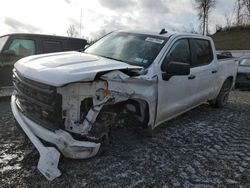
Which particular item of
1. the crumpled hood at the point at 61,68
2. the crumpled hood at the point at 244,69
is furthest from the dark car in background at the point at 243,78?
the crumpled hood at the point at 61,68

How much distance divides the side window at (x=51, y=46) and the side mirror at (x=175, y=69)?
16.6 feet

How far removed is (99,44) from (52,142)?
2589 mm

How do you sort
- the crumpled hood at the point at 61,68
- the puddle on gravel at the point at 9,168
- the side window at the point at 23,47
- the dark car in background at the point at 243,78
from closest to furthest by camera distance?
the crumpled hood at the point at 61,68 < the puddle on gravel at the point at 9,168 < the side window at the point at 23,47 < the dark car in background at the point at 243,78

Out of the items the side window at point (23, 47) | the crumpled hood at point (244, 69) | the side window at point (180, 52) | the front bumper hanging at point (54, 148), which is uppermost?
the side window at point (23, 47)

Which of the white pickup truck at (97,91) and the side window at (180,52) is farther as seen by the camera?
the side window at (180,52)

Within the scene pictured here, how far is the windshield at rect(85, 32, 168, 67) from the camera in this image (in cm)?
499

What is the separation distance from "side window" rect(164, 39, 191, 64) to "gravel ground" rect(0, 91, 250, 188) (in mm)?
1273

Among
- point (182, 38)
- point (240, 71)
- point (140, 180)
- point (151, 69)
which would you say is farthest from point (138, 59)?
point (240, 71)

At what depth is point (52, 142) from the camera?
373cm

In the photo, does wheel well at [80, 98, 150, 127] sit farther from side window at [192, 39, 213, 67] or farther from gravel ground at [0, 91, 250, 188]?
side window at [192, 39, 213, 67]

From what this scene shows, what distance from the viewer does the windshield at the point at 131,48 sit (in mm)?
4995

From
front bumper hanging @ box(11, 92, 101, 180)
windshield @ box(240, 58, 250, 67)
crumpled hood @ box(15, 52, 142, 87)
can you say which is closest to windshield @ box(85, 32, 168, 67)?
crumpled hood @ box(15, 52, 142, 87)

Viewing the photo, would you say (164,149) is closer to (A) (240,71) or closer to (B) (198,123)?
(B) (198,123)

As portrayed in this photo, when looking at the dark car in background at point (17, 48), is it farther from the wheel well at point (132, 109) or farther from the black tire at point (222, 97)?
the wheel well at point (132, 109)
